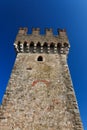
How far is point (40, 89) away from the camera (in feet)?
39.7

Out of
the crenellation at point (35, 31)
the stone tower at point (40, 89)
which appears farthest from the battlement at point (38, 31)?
the stone tower at point (40, 89)

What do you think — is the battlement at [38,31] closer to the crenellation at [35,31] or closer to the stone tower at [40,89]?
the crenellation at [35,31]

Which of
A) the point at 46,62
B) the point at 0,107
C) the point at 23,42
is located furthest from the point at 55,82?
the point at 23,42

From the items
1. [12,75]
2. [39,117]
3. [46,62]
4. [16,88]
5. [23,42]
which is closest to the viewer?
[39,117]

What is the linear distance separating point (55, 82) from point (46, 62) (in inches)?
96.8

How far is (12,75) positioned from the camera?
1295cm

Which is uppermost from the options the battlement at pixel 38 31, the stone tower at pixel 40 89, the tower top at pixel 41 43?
the battlement at pixel 38 31

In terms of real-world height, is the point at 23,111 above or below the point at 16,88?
below

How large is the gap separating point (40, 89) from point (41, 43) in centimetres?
533

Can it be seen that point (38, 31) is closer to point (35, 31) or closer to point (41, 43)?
point (35, 31)

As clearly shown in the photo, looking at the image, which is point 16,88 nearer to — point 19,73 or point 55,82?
point 19,73

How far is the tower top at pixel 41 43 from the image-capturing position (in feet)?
50.8

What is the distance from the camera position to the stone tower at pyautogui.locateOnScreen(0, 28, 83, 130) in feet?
33.7

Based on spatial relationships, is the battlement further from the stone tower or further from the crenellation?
the stone tower
